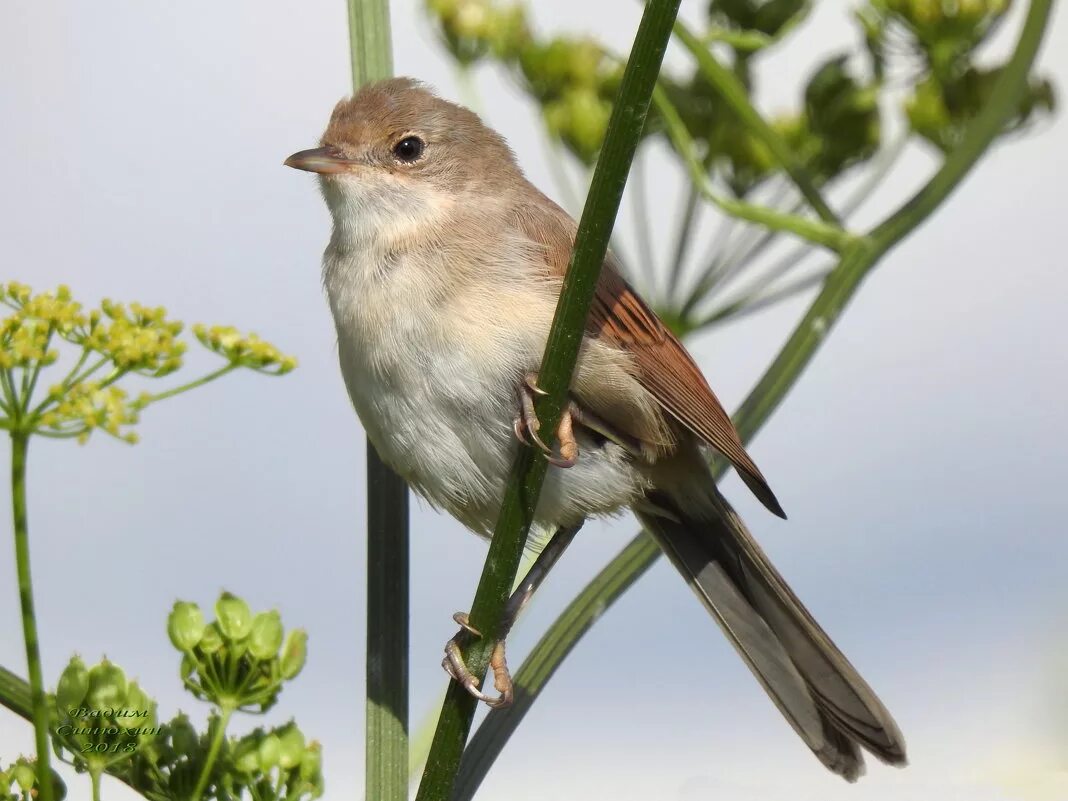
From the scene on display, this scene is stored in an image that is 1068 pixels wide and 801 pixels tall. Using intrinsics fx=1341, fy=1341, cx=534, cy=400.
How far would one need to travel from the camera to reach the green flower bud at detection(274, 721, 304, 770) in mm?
1810

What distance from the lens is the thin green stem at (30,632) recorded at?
154cm

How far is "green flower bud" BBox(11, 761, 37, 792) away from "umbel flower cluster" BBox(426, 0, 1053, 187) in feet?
6.59

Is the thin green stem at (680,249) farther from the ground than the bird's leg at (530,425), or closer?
farther from the ground

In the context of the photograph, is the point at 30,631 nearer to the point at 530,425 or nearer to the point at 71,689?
the point at 71,689

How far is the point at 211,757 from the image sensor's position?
1.77 meters

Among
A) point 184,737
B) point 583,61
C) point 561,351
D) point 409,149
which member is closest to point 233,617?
point 184,737

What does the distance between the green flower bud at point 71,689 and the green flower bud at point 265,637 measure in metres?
0.22

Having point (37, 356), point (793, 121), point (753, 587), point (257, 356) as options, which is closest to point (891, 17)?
point (793, 121)

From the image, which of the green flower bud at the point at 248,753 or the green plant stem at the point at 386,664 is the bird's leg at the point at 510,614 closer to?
the green plant stem at the point at 386,664

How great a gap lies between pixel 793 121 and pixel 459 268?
3.33 ft

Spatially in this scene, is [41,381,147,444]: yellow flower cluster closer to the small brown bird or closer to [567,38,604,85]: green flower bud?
the small brown bird

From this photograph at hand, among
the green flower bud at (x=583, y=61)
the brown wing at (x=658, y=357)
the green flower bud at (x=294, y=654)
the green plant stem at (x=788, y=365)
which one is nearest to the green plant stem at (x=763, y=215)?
the green plant stem at (x=788, y=365)

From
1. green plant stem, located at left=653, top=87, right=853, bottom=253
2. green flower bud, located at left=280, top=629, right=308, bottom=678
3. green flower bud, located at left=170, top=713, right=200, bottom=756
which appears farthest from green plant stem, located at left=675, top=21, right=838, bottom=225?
green flower bud, located at left=170, top=713, right=200, bottom=756

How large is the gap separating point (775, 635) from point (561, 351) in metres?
1.94
